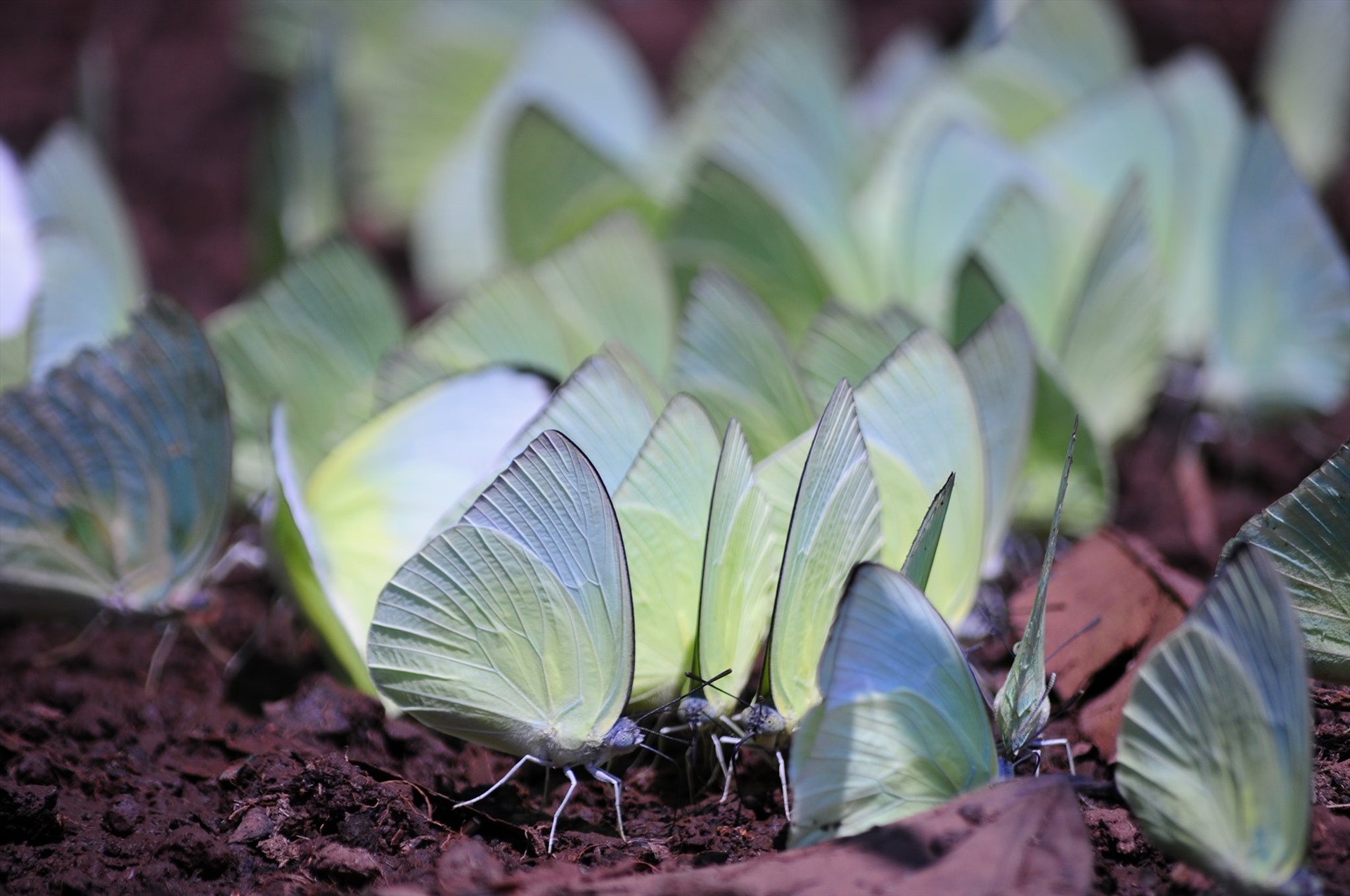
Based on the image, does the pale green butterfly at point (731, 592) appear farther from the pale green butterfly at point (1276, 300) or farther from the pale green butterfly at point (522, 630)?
the pale green butterfly at point (1276, 300)

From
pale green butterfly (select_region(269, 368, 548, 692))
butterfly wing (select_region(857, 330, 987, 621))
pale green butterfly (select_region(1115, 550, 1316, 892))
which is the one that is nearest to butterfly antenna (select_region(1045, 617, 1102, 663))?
butterfly wing (select_region(857, 330, 987, 621))

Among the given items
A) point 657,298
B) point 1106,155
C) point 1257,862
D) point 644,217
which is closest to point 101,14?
point 644,217

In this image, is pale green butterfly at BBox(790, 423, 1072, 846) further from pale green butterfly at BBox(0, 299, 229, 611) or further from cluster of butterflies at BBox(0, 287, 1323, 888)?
pale green butterfly at BBox(0, 299, 229, 611)

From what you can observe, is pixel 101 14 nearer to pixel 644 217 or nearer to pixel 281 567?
pixel 644 217

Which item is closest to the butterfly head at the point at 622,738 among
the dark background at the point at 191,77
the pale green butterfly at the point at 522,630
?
the pale green butterfly at the point at 522,630

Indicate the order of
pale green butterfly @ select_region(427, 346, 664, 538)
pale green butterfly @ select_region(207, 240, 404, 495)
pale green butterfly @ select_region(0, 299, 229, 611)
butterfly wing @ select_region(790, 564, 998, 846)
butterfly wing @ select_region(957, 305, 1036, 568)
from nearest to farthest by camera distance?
butterfly wing @ select_region(790, 564, 998, 846)
pale green butterfly @ select_region(427, 346, 664, 538)
butterfly wing @ select_region(957, 305, 1036, 568)
pale green butterfly @ select_region(0, 299, 229, 611)
pale green butterfly @ select_region(207, 240, 404, 495)

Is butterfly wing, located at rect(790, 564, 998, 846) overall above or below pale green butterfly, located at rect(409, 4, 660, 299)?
below
